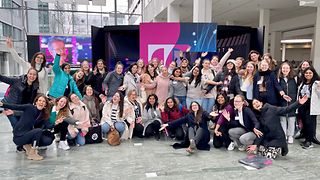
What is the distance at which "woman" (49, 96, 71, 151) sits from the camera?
4340 millimetres

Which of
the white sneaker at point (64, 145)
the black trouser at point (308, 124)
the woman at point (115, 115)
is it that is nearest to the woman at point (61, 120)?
the white sneaker at point (64, 145)

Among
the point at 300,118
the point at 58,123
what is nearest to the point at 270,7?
the point at 300,118

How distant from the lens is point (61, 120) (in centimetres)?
430

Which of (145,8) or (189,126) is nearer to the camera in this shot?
(189,126)

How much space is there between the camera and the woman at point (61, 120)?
4340mm

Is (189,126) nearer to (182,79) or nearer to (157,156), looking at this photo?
(157,156)

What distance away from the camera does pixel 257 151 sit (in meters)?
4.20

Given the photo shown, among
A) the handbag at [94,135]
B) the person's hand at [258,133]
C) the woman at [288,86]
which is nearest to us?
the person's hand at [258,133]

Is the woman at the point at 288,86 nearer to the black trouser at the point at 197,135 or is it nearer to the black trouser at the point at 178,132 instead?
the black trouser at the point at 197,135

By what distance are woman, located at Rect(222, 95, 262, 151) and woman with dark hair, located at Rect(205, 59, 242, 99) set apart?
0.63 meters

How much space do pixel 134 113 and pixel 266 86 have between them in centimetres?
225

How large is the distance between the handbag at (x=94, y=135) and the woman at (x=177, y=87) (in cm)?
153

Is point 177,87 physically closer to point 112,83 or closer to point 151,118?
point 151,118

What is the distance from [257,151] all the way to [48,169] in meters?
2.91
